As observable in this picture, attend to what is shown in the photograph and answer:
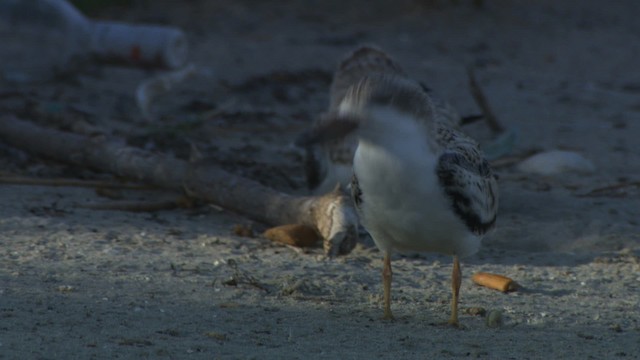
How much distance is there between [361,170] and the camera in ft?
13.9

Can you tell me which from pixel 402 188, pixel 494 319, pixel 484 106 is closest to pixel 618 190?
pixel 484 106

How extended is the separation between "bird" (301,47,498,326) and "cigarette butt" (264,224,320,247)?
105cm

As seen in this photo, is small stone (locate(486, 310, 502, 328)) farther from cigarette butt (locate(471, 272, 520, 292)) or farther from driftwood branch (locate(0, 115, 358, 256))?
driftwood branch (locate(0, 115, 358, 256))

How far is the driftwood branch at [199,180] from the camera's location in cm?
558

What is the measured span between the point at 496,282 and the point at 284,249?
42.5 inches

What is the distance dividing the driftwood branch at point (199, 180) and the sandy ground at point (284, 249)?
4.5 inches

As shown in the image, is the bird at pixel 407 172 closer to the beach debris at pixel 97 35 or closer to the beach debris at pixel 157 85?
the beach debris at pixel 157 85

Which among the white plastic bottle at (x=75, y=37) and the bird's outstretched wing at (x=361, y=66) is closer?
the bird's outstretched wing at (x=361, y=66)

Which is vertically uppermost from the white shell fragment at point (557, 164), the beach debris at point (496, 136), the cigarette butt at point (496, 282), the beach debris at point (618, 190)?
the beach debris at point (496, 136)

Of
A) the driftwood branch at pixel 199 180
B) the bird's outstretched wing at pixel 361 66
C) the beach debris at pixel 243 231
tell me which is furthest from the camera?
the bird's outstretched wing at pixel 361 66

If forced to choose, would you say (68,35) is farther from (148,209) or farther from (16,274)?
(16,274)

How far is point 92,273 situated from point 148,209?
126 cm

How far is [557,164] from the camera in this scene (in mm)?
7426

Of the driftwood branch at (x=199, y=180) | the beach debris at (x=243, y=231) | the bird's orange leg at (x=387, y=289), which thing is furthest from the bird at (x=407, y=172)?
the beach debris at (x=243, y=231)
